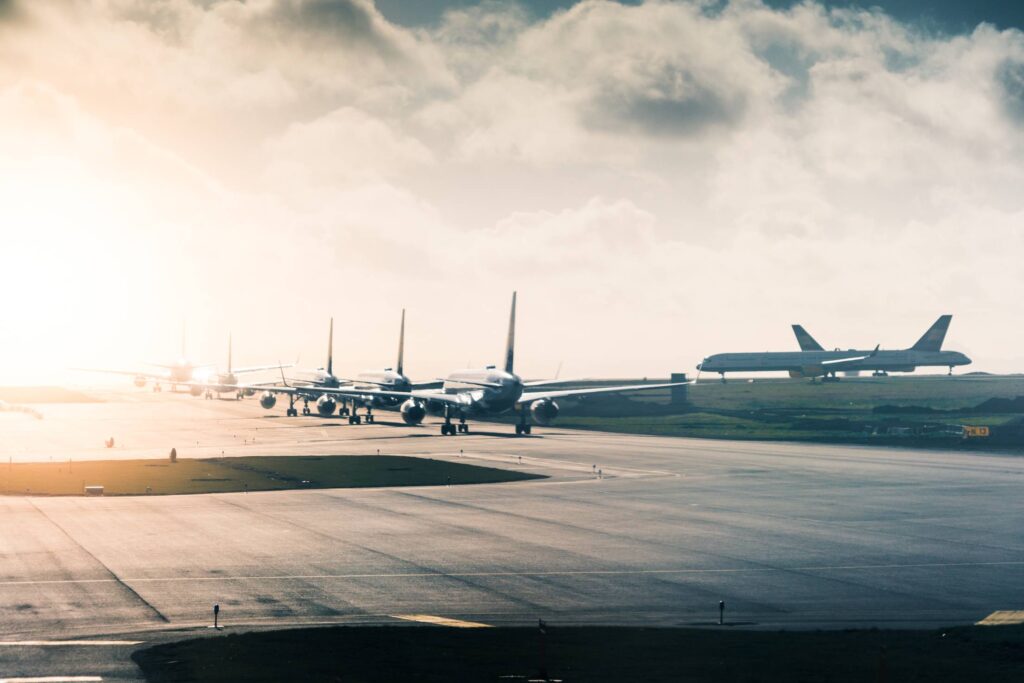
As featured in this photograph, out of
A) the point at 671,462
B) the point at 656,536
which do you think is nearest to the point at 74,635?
the point at 656,536

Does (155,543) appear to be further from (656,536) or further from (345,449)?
(345,449)

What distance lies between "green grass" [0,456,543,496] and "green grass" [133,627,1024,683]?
104 feet

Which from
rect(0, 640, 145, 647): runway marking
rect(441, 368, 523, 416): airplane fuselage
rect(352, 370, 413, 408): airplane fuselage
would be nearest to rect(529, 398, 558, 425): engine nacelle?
rect(441, 368, 523, 416): airplane fuselage

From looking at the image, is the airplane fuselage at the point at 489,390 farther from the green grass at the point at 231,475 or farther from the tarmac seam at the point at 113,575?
the tarmac seam at the point at 113,575

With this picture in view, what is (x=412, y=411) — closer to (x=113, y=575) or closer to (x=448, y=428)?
(x=448, y=428)

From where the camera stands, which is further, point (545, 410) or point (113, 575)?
point (545, 410)

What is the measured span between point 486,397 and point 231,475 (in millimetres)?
36182

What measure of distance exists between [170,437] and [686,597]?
77.5 m

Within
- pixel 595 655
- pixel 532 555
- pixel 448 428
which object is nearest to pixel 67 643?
pixel 595 655

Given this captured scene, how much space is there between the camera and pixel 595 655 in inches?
732

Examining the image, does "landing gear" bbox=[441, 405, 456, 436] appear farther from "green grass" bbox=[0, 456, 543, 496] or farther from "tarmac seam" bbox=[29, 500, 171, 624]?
"tarmac seam" bbox=[29, 500, 171, 624]

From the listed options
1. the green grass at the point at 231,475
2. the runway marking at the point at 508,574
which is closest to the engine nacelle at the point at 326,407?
the green grass at the point at 231,475

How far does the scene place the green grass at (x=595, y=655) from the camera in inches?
A: 676

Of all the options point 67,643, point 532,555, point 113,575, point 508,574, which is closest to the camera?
point 67,643
